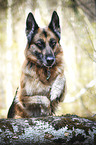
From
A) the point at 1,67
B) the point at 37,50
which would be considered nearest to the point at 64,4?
the point at 37,50

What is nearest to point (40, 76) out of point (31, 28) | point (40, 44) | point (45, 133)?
point (40, 44)

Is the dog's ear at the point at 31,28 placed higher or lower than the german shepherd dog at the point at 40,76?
higher

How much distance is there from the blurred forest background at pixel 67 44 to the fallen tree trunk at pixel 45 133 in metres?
0.59

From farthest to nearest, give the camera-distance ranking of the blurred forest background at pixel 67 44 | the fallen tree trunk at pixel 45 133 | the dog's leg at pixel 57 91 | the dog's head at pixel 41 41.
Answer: the blurred forest background at pixel 67 44 < the dog's leg at pixel 57 91 < the dog's head at pixel 41 41 < the fallen tree trunk at pixel 45 133

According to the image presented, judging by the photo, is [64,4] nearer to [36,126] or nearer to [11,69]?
[11,69]

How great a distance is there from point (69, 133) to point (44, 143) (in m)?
0.31

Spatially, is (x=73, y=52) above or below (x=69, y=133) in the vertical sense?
above

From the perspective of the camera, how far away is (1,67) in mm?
6031

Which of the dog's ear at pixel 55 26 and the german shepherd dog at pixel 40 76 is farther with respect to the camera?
the dog's ear at pixel 55 26

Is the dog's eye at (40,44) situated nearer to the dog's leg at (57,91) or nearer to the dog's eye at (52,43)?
the dog's eye at (52,43)

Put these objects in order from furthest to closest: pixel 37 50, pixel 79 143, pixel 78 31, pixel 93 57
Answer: pixel 78 31 < pixel 93 57 < pixel 37 50 < pixel 79 143

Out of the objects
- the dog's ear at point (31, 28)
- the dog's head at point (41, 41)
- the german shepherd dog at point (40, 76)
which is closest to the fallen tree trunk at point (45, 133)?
the german shepherd dog at point (40, 76)

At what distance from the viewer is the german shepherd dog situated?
7.78ft

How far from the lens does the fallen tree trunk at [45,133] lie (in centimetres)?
189
